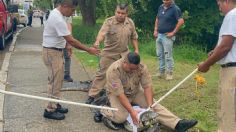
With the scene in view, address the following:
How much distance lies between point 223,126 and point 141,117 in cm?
113

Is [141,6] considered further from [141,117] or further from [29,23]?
[29,23]

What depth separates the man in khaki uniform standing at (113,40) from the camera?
6539 millimetres

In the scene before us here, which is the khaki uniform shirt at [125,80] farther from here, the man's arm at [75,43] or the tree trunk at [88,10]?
the tree trunk at [88,10]

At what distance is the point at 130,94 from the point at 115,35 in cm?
118

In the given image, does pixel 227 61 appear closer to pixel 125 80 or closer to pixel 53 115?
pixel 125 80

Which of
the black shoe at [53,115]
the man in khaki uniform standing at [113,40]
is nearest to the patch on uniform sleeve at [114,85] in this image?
the black shoe at [53,115]

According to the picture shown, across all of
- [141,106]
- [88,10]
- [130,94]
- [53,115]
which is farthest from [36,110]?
[88,10]

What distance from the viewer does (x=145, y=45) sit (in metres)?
14.0

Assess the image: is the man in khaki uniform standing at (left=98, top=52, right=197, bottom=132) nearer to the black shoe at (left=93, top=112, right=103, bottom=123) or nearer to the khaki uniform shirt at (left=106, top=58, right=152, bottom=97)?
the khaki uniform shirt at (left=106, top=58, right=152, bottom=97)

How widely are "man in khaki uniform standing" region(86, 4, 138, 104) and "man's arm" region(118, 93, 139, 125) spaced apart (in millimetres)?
1271

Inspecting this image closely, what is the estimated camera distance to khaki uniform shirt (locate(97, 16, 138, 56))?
656cm

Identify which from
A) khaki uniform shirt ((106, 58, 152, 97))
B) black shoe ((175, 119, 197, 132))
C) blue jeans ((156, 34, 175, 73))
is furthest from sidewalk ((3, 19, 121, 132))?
blue jeans ((156, 34, 175, 73))

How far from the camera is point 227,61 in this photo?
435cm

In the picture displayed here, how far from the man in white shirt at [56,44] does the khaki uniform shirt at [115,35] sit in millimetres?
713
